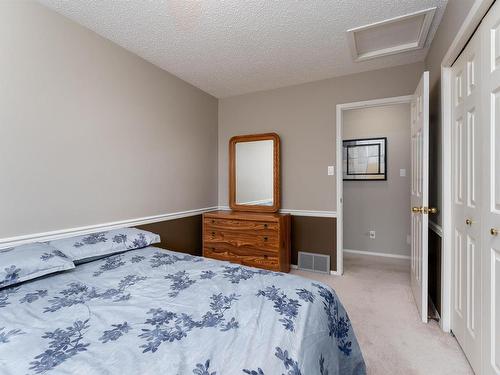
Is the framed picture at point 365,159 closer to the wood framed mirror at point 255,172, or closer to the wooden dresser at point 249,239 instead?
the wood framed mirror at point 255,172

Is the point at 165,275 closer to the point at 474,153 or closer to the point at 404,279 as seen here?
the point at 474,153

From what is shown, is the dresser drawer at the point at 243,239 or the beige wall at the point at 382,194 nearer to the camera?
the dresser drawer at the point at 243,239

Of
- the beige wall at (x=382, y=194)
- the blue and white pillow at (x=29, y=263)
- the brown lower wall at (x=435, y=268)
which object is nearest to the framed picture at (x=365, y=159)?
the beige wall at (x=382, y=194)

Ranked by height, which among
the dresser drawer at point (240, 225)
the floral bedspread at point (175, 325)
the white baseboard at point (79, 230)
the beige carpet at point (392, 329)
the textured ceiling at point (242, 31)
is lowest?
A: the beige carpet at point (392, 329)

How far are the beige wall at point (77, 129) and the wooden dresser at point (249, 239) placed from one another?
56cm

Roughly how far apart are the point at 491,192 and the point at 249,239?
2.21 m

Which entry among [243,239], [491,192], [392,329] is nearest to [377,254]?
[392,329]

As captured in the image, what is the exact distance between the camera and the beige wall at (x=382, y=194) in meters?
3.60

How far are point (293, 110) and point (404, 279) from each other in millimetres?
2429

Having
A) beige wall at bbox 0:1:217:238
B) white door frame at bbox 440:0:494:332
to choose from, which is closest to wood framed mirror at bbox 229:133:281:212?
beige wall at bbox 0:1:217:238

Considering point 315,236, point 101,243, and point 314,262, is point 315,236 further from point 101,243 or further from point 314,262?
point 101,243

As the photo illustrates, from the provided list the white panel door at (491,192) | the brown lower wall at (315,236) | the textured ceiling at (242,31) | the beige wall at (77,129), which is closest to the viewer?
the white panel door at (491,192)

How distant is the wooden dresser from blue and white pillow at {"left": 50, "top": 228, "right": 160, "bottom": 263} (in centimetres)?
110

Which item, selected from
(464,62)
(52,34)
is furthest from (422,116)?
(52,34)
